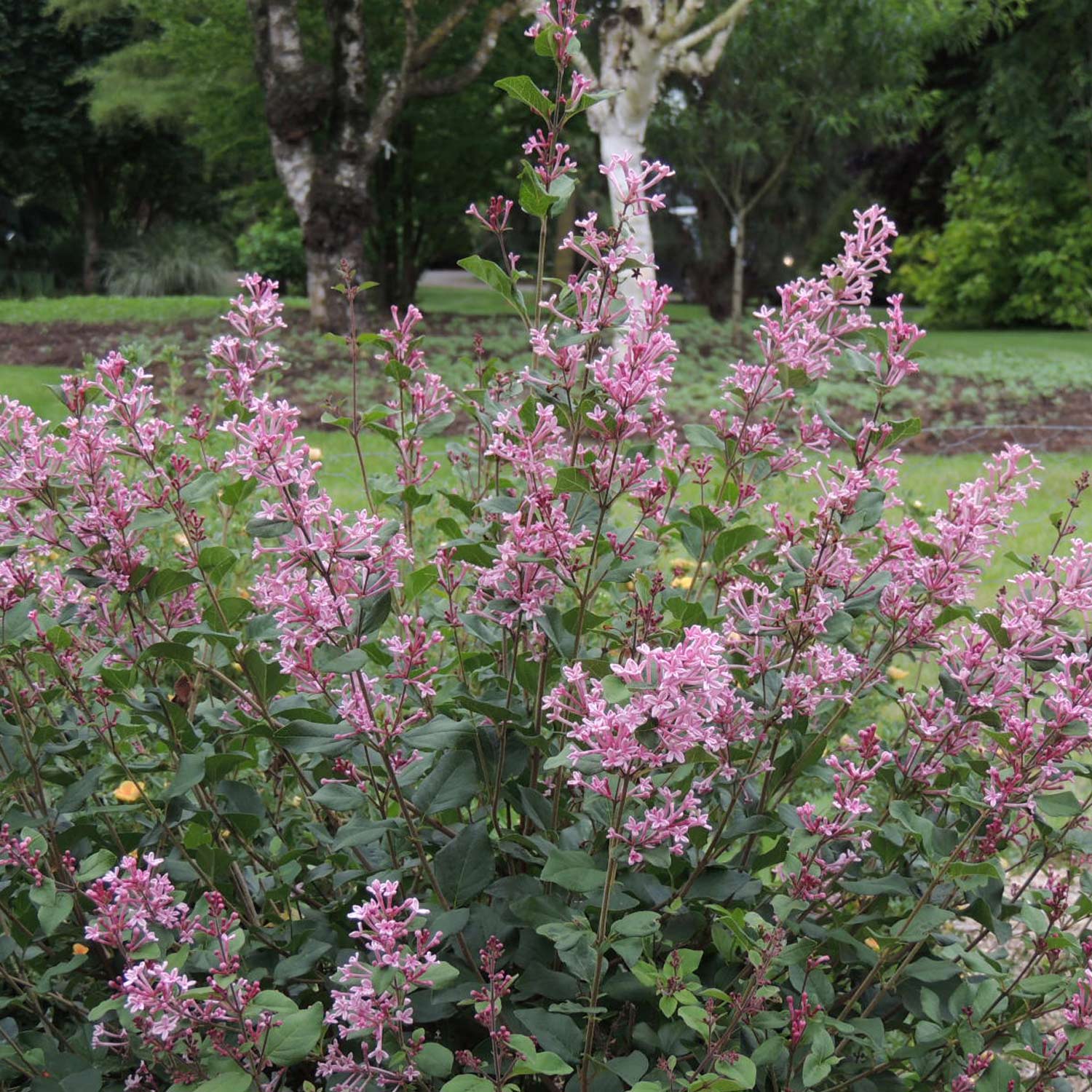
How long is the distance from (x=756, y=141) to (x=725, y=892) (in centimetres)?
1272

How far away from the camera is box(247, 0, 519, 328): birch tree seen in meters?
10.3

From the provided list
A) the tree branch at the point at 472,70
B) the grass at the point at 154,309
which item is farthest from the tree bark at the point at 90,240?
the tree branch at the point at 472,70

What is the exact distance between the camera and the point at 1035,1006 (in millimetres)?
1547

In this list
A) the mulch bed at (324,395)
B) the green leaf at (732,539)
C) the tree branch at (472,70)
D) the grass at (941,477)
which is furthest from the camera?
the tree branch at (472,70)

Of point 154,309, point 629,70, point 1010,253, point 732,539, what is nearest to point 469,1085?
point 732,539

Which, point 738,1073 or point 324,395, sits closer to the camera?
point 738,1073

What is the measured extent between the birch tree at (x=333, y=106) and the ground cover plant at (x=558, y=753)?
900 cm

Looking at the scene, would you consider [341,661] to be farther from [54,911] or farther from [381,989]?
[54,911]

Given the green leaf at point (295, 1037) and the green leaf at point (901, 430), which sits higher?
the green leaf at point (901, 430)

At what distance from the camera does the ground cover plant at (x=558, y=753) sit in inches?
51.6

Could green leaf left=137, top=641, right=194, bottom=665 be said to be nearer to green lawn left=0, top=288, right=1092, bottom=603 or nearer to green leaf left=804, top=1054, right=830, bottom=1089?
green leaf left=804, top=1054, right=830, bottom=1089

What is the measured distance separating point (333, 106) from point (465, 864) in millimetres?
10369

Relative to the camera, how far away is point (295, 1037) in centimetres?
124

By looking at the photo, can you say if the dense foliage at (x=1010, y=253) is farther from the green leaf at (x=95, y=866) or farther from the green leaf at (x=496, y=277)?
the green leaf at (x=95, y=866)
